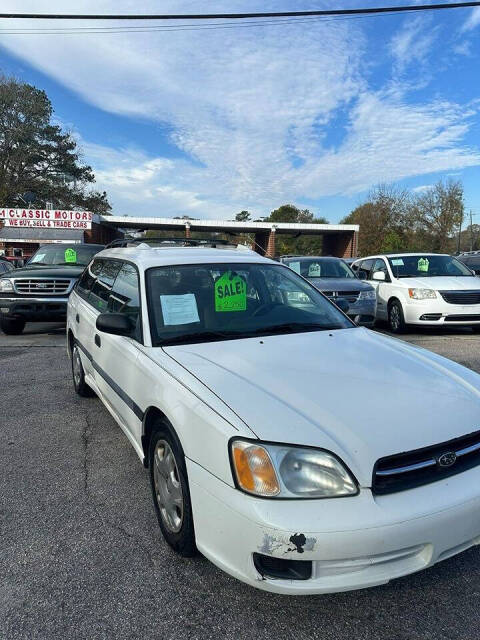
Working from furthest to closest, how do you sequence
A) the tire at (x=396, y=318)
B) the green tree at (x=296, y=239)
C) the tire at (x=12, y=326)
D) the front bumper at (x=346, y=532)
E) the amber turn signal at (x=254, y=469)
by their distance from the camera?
the green tree at (x=296, y=239), the tire at (x=396, y=318), the tire at (x=12, y=326), the amber turn signal at (x=254, y=469), the front bumper at (x=346, y=532)

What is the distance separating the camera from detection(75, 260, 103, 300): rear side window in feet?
15.2

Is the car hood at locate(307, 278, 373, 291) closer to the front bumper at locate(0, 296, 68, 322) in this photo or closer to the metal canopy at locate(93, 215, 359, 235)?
the front bumper at locate(0, 296, 68, 322)

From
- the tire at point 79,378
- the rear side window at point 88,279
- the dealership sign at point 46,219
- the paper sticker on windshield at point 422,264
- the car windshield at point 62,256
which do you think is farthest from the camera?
the dealership sign at point 46,219

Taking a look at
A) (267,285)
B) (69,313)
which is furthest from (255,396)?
(69,313)

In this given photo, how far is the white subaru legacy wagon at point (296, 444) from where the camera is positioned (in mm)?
1751

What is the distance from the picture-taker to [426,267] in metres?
9.49

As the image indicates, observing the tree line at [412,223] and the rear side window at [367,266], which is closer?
the rear side window at [367,266]

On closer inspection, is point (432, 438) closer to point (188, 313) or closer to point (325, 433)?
point (325, 433)

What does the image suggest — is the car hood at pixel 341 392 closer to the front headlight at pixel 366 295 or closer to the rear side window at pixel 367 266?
the front headlight at pixel 366 295

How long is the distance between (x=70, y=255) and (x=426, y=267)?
7491mm

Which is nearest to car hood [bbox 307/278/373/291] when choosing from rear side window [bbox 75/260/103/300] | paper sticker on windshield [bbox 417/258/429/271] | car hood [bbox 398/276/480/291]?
car hood [bbox 398/276/480/291]

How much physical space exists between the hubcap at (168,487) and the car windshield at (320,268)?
7.32 metres

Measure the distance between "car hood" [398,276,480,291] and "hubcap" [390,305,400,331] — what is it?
57 cm

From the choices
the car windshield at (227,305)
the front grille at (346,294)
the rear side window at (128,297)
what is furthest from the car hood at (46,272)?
the car windshield at (227,305)
